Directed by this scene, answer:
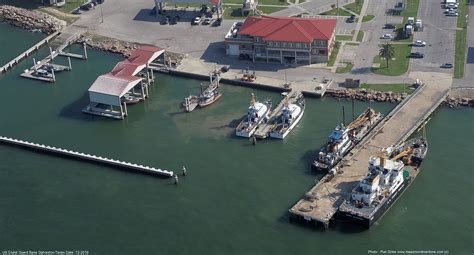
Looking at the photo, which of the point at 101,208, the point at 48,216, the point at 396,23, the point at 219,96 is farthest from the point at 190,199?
the point at 396,23

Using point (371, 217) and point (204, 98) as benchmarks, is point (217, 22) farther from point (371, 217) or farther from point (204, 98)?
point (371, 217)

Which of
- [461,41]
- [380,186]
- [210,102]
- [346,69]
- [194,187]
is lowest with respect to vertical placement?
[194,187]

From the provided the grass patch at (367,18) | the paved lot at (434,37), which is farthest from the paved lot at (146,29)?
the paved lot at (434,37)

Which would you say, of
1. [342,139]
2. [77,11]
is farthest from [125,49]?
[342,139]

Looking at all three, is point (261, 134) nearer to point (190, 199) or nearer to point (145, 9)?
point (190, 199)

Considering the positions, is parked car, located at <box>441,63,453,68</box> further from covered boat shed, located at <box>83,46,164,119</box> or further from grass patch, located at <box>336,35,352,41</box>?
covered boat shed, located at <box>83,46,164,119</box>

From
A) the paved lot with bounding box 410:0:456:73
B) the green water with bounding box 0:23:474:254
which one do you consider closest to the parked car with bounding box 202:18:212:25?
the green water with bounding box 0:23:474:254

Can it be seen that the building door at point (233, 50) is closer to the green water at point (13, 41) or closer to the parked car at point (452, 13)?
the green water at point (13, 41)
